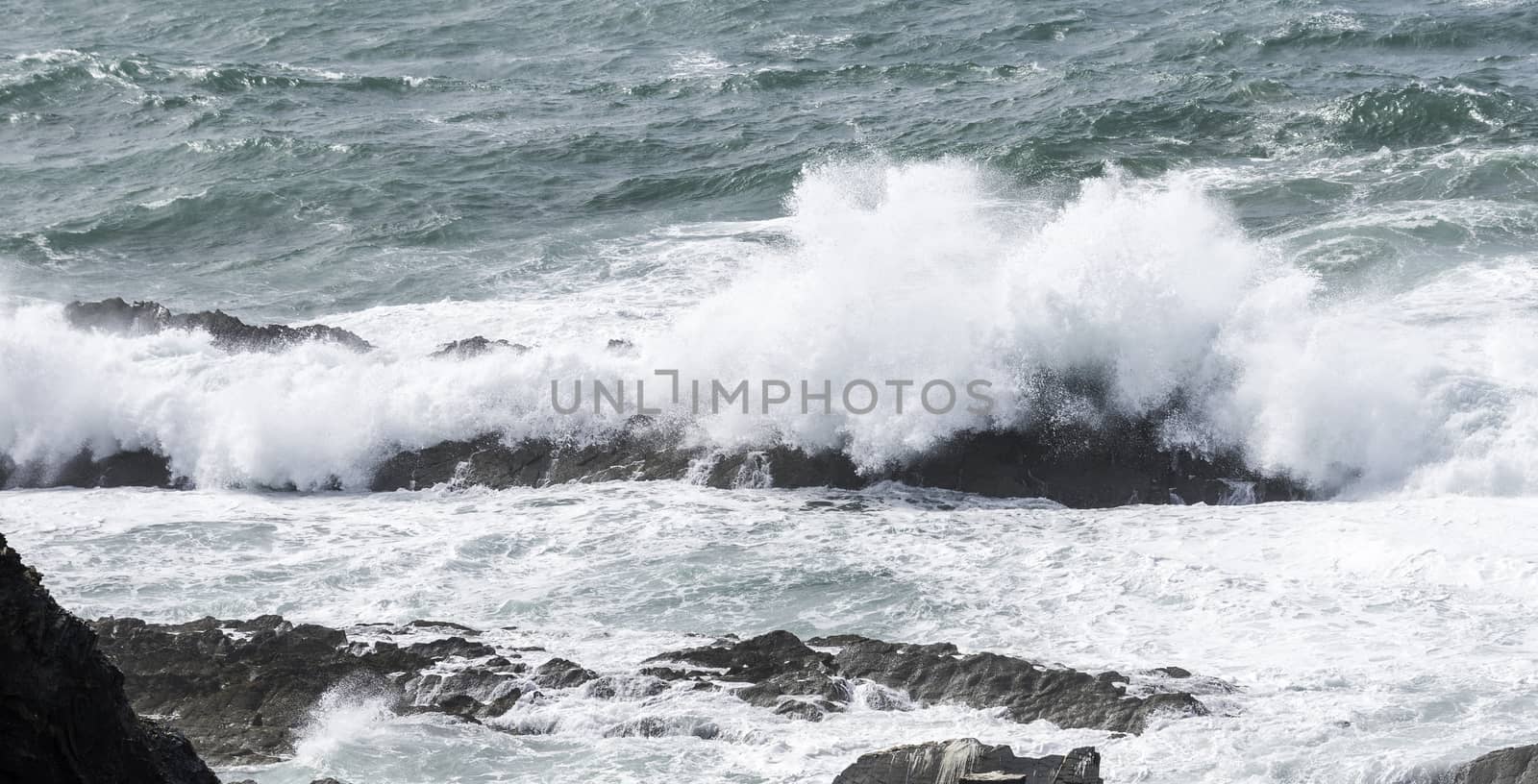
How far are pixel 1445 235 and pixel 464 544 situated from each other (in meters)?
12.1

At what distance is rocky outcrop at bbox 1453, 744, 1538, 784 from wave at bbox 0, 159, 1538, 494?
4.94 meters

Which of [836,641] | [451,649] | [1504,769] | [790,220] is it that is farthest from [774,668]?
[790,220]

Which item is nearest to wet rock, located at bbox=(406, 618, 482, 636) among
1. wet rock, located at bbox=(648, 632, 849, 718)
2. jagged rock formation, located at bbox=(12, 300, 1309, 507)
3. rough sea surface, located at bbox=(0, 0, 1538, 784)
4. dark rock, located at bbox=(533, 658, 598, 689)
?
rough sea surface, located at bbox=(0, 0, 1538, 784)

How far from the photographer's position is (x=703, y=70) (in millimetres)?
28625

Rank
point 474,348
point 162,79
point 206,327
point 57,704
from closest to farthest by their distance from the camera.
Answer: point 57,704 → point 474,348 → point 206,327 → point 162,79

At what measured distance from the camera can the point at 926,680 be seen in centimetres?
984

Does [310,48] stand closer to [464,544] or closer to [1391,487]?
[464,544]

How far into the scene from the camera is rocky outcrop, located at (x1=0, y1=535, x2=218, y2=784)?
20.7 feet

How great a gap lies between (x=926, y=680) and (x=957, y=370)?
15.2 ft

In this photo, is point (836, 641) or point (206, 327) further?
point (206, 327)

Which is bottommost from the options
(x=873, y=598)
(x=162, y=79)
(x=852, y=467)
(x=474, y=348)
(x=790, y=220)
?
(x=873, y=598)

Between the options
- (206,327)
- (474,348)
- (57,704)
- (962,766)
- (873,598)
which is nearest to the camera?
(57,704)

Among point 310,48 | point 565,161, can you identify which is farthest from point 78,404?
point 310,48

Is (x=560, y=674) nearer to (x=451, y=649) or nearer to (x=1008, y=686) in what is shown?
(x=451, y=649)
